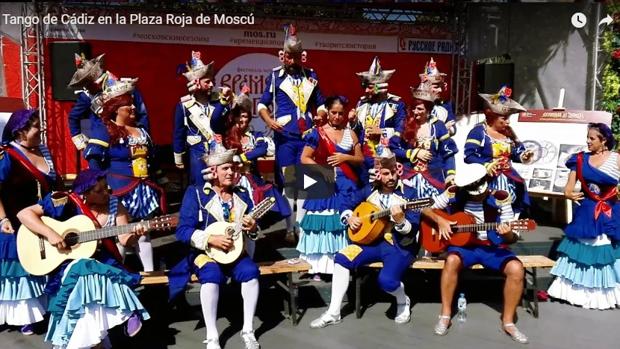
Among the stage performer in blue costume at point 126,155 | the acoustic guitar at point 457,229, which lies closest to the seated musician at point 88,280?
the stage performer in blue costume at point 126,155

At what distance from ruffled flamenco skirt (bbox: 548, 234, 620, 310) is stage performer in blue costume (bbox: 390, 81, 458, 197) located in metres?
1.24

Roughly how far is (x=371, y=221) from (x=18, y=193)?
259 centimetres

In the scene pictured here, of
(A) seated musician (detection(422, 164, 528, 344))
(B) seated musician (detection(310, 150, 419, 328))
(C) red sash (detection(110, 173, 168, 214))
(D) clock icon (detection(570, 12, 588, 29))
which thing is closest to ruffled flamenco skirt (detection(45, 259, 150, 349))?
(C) red sash (detection(110, 173, 168, 214))

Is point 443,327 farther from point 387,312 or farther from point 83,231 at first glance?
point 83,231

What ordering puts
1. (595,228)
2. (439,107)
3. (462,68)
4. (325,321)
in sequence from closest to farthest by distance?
1. (325,321)
2. (595,228)
3. (439,107)
4. (462,68)

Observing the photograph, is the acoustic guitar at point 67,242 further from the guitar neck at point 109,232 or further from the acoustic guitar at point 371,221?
the acoustic guitar at point 371,221

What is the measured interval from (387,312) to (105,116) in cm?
277

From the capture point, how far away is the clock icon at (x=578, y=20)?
8.64 meters

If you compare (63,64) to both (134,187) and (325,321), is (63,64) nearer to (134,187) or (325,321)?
(134,187)

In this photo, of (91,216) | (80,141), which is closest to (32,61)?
(80,141)

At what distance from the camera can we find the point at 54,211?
404 centimetres

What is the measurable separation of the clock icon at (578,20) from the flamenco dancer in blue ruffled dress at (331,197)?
15.8 feet

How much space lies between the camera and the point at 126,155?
512 cm

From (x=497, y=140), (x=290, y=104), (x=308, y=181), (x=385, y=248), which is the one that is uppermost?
(x=290, y=104)
